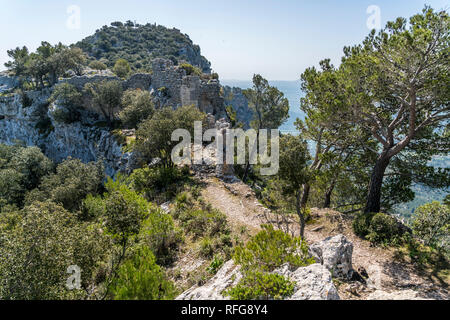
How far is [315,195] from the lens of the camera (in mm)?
18312

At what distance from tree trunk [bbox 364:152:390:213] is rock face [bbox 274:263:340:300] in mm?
8558

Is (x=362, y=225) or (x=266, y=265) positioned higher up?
(x=266, y=265)

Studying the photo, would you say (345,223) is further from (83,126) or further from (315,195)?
(83,126)

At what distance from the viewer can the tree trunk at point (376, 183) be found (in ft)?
40.1

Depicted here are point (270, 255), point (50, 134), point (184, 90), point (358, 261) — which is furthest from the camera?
point (50, 134)

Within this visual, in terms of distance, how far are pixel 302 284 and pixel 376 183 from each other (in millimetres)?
9422

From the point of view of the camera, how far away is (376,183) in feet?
41.0

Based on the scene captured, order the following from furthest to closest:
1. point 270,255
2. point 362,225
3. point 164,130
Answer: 1. point 164,130
2. point 362,225
3. point 270,255

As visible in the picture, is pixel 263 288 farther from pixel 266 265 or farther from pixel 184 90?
pixel 184 90

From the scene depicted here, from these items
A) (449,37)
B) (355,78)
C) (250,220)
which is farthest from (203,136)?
(449,37)

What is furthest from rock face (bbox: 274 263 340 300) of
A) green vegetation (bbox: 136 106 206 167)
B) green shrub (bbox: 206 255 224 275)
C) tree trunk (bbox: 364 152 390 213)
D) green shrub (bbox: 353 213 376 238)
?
green vegetation (bbox: 136 106 206 167)

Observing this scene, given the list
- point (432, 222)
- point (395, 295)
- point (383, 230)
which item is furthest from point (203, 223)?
point (432, 222)

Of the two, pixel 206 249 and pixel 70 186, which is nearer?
pixel 206 249

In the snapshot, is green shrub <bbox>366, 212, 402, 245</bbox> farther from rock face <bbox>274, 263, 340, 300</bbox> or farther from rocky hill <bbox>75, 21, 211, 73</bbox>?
rocky hill <bbox>75, 21, 211, 73</bbox>
